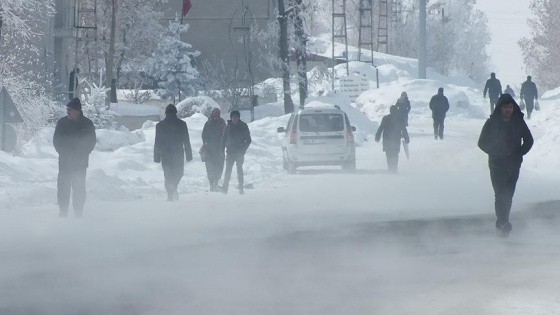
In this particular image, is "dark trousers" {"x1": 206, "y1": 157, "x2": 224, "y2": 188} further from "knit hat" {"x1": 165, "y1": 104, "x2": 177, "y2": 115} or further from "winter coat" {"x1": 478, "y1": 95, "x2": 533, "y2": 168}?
"winter coat" {"x1": 478, "y1": 95, "x2": 533, "y2": 168}

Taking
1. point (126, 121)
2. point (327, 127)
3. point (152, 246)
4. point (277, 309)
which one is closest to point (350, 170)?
point (327, 127)

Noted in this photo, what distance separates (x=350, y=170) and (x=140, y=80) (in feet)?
165

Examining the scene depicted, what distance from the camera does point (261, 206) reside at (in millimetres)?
21750

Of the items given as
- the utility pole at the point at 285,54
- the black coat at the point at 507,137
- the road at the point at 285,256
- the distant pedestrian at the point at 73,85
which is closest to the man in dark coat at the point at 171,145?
the road at the point at 285,256

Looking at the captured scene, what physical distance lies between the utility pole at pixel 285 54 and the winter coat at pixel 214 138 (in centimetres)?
2791

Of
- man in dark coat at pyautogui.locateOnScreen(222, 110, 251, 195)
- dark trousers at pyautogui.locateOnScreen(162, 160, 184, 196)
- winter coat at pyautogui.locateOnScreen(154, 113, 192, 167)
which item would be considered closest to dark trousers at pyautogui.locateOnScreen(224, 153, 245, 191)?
man in dark coat at pyautogui.locateOnScreen(222, 110, 251, 195)

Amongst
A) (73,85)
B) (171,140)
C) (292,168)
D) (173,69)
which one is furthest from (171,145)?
(173,69)

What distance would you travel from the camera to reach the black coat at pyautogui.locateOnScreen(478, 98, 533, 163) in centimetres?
1605

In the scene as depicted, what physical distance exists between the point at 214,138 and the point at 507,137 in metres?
10.5

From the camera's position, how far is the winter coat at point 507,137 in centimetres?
1605

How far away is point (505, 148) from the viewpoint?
16.0 meters

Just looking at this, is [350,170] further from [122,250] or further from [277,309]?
[277,309]

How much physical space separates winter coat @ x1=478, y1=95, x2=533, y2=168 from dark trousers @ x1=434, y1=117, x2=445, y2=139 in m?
Answer: 25.9

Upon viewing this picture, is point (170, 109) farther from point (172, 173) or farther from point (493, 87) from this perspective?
point (493, 87)
